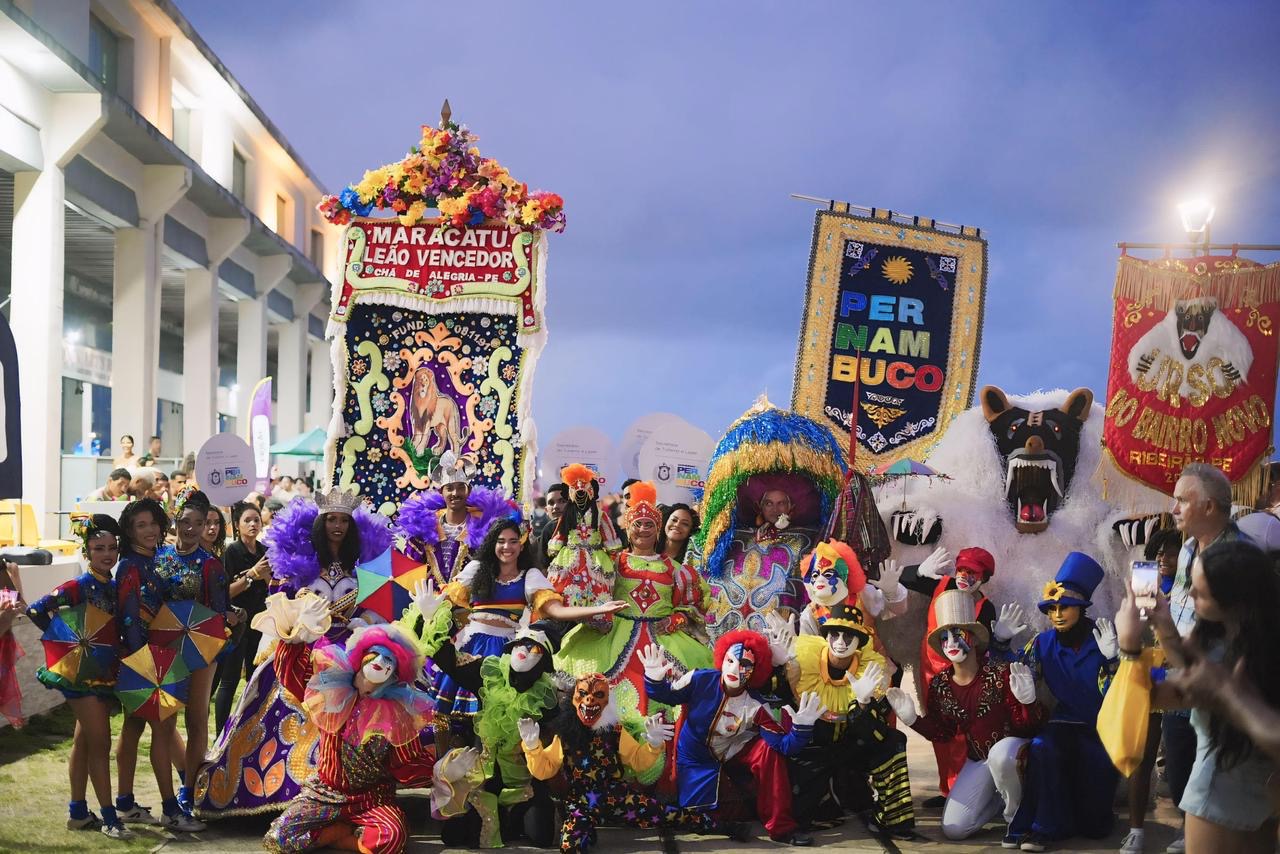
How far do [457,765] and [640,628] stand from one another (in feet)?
4.12

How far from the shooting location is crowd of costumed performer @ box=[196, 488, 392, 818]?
564cm

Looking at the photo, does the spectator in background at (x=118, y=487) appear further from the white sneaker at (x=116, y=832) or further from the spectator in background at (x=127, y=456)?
the white sneaker at (x=116, y=832)

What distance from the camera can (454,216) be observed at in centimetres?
832

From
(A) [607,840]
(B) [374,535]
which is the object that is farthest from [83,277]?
(A) [607,840]

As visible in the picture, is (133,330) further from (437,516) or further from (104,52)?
(437,516)

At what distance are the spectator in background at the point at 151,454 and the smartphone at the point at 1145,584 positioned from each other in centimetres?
1180

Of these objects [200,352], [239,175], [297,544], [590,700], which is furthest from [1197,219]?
[239,175]

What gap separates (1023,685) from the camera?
5730mm

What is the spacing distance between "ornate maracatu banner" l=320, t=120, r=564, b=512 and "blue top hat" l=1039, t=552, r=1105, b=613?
3.71 metres

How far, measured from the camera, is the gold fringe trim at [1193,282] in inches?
264

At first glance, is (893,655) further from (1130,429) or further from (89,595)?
(89,595)

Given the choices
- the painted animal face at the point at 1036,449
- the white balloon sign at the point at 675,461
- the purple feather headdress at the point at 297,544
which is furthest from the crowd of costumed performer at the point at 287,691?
the painted animal face at the point at 1036,449

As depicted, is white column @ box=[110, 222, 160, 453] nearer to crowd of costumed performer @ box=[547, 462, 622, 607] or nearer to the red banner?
the red banner

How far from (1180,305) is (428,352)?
471cm
